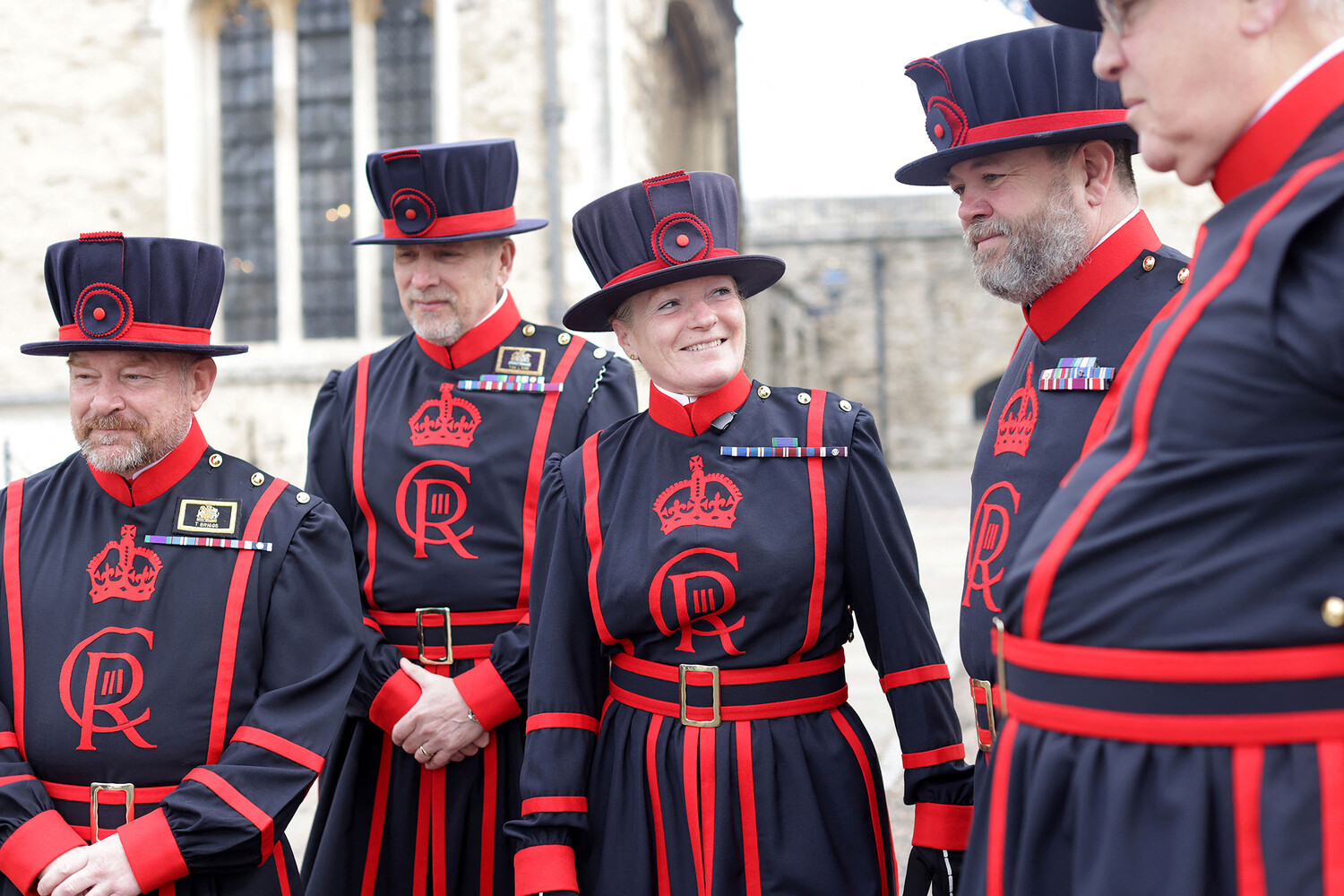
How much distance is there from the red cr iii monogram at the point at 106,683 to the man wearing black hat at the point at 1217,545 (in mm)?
1840

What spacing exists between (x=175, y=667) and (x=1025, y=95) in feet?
6.75

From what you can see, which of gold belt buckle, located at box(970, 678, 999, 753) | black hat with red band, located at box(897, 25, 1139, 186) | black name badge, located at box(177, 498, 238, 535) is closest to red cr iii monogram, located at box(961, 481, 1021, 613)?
gold belt buckle, located at box(970, 678, 999, 753)

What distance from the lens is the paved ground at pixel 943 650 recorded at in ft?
17.4

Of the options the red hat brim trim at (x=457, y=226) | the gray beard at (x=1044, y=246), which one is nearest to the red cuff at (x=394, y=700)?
the red hat brim trim at (x=457, y=226)

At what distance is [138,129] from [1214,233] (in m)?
10.5

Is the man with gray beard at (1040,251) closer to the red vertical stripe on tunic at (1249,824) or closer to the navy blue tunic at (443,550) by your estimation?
the red vertical stripe on tunic at (1249,824)

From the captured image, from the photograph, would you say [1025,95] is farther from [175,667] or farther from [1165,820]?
[175,667]

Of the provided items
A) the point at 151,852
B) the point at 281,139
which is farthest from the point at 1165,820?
the point at 281,139

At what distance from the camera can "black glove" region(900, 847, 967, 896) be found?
2160mm

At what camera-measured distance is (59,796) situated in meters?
2.43

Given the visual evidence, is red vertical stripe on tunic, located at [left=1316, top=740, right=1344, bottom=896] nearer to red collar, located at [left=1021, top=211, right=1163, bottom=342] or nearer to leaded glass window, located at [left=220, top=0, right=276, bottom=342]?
red collar, located at [left=1021, top=211, right=1163, bottom=342]

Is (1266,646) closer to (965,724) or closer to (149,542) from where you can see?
(149,542)

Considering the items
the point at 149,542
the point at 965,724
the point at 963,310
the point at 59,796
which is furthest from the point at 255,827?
the point at 963,310

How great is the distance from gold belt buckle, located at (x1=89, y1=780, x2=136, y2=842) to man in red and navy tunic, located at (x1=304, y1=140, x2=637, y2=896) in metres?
0.69
